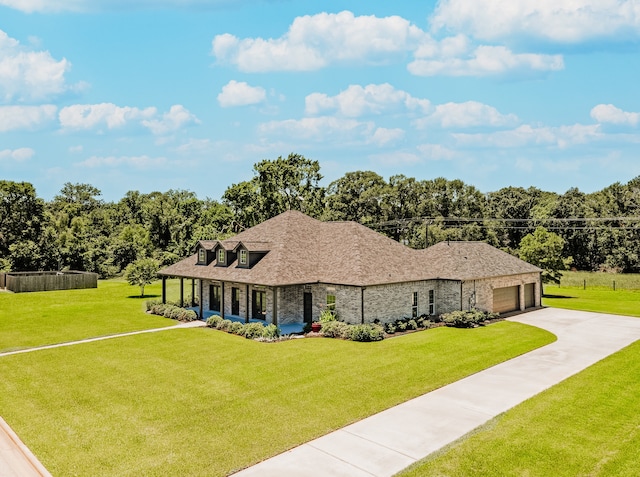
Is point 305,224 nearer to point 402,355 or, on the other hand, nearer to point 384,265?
point 384,265

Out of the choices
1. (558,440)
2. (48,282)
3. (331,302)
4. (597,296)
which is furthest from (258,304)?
(597,296)

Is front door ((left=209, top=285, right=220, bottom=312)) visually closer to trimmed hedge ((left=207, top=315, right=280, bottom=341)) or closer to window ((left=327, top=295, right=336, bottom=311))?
trimmed hedge ((left=207, top=315, right=280, bottom=341))

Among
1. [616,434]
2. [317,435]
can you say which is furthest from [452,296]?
[317,435]

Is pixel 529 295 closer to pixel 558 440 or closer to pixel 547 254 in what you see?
pixel 547 254

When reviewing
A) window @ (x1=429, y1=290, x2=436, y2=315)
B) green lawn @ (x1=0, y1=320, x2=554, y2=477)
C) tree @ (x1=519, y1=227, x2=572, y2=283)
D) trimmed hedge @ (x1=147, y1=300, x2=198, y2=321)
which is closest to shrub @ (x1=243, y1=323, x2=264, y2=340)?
green lawn @ (x1=0, y1=320, x2=554, y2=477)

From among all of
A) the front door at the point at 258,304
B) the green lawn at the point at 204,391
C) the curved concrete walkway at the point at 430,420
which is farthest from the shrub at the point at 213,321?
the curved concrete walkway at the point at 430,420

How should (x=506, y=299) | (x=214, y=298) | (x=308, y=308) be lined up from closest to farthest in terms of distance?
(x=308, y=308) < (x=214, y=298) < (x=506, y=299)
